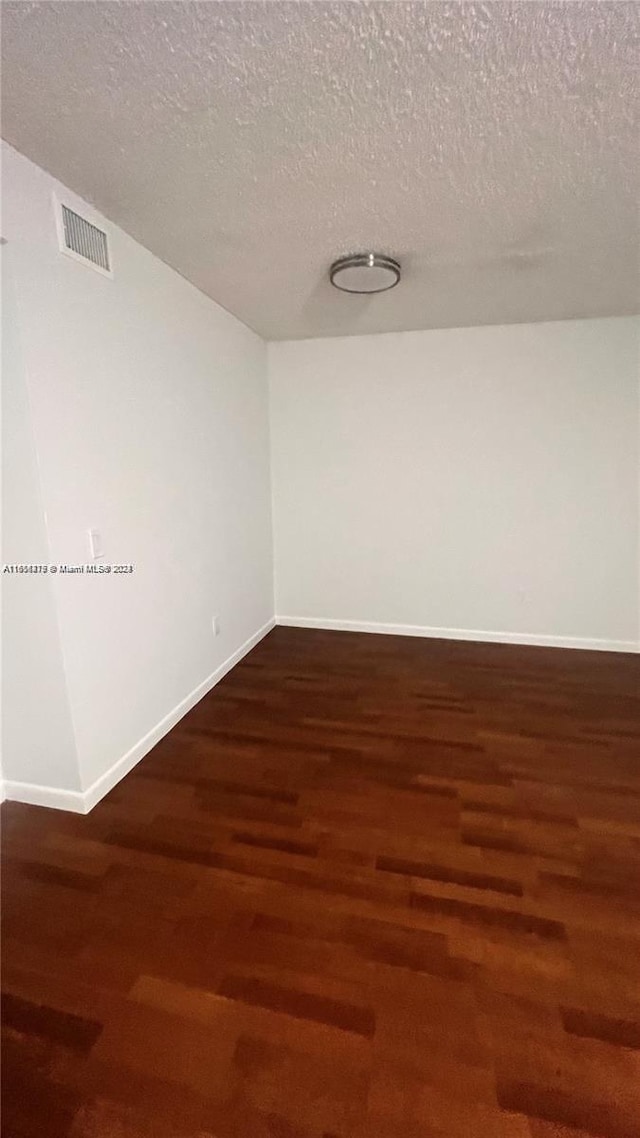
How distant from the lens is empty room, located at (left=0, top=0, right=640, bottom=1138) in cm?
125

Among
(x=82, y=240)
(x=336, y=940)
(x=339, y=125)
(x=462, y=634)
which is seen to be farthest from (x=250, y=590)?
(x=339, y=125)

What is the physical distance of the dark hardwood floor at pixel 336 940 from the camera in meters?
1.20

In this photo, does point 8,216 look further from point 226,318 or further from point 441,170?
point 226,318

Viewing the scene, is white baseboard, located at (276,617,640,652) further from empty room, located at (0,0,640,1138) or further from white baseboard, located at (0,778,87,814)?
white baseboard, located at (0,778,87,814)

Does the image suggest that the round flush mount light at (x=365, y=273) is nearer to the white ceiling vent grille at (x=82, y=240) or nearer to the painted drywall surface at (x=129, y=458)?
the painted drywall surface at (x=129, y=458)

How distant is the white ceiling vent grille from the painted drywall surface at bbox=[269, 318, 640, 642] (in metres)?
2.03

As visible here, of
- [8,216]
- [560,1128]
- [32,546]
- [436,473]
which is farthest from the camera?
[436,473]

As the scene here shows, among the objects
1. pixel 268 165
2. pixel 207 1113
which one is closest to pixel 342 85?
pixel 268 165

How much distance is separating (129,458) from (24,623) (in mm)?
816

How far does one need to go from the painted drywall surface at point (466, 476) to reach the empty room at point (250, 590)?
0.10ft

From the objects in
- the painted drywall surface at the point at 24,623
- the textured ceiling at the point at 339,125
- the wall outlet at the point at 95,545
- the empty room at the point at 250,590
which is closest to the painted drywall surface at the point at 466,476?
the empty room at the point at 250,590

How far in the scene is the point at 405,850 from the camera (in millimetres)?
1928

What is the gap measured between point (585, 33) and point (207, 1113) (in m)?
2.64

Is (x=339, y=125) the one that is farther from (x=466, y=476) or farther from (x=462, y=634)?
(x=462, y=634)
